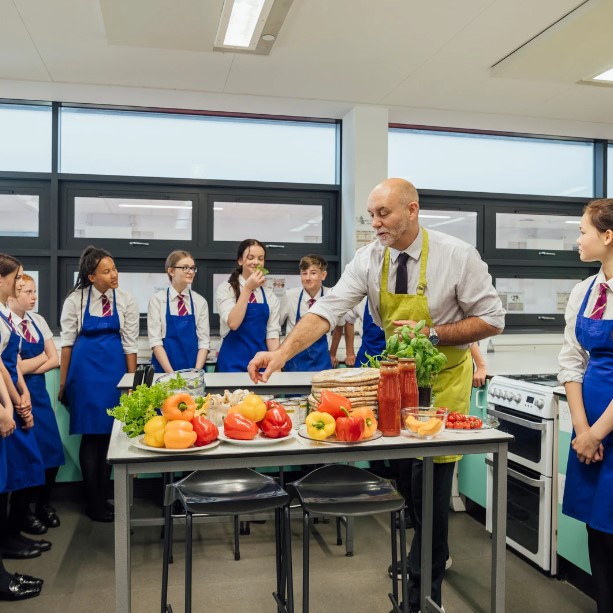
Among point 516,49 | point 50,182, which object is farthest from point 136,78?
point 516,49

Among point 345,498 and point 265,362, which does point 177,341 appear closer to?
point 265,362

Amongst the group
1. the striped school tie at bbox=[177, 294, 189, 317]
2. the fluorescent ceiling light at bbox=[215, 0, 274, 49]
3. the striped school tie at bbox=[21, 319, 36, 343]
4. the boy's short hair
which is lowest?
the striped school tie at bbox=[21, 319, 36, 343]

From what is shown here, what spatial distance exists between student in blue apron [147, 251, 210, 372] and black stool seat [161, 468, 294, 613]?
6.07 ft

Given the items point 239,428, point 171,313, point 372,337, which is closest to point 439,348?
point 239,428

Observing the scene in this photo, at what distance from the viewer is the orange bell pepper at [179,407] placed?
181 cm

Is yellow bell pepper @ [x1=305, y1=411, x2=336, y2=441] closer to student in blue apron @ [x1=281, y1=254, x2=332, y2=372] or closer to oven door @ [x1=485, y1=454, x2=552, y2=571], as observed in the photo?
oven door @ [x1=485, y1=454, x2=552, y2=571]

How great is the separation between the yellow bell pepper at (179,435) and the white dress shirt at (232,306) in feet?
7.52

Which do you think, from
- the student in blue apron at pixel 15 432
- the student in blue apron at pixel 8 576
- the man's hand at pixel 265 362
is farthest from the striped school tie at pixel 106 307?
the man's hand at pixel 265 362

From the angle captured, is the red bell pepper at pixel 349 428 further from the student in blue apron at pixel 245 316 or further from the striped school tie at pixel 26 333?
the striped school tie at pixel 26 333

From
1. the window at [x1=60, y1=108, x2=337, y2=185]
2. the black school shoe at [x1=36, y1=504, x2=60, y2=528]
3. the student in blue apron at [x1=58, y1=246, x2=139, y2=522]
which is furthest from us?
the window at [x1=60, y1=108, x2=337, y2=185]

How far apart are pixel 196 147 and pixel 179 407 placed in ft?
11.0

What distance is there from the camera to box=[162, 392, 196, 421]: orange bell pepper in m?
1.81

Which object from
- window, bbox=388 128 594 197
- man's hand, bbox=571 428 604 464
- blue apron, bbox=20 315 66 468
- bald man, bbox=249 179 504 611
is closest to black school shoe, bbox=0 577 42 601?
blue apron, bbox=20 315 66 468

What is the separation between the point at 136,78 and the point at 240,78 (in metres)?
0.67
